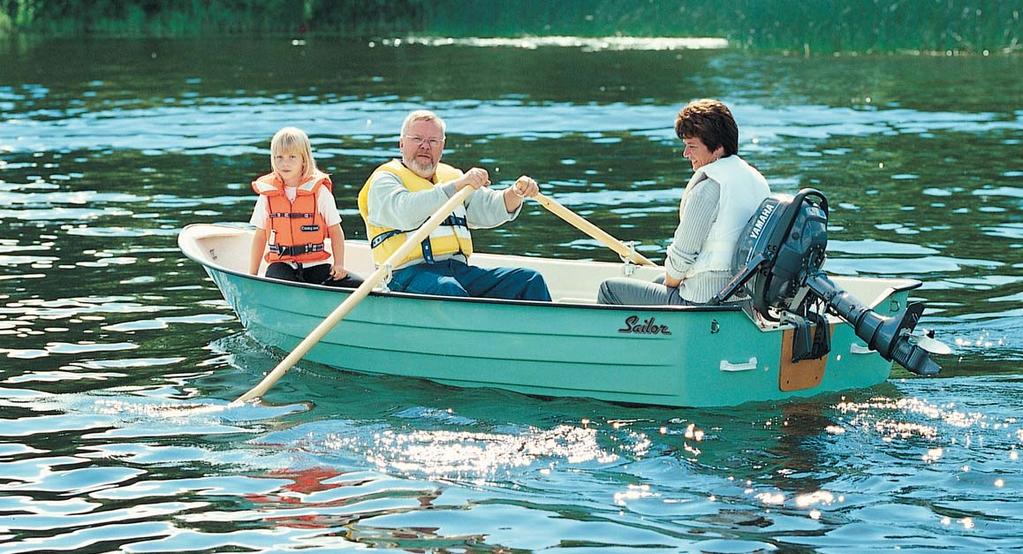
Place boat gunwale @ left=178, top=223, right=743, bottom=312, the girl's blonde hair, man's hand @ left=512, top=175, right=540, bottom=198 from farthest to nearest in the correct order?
1. the girl's blonde hair
2. man's hand @ left=512, top=175, right=540, bottom=198
3. boat gunwale @ left=178, top=223, right=743, bottom=312

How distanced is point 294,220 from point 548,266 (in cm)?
166

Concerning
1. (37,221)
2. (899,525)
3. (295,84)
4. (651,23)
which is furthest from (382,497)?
(651,23)

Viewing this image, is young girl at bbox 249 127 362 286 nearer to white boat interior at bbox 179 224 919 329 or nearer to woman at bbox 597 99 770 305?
white boat interior at bbox 179 224 919 329

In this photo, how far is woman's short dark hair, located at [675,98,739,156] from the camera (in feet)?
25.6

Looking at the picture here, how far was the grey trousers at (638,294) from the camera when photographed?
829 centimetres

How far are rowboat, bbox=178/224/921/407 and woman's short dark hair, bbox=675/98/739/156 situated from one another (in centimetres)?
82

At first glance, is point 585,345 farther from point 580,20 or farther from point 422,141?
point 580,20

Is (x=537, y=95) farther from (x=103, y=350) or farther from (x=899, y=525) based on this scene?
(x=899, y=525)

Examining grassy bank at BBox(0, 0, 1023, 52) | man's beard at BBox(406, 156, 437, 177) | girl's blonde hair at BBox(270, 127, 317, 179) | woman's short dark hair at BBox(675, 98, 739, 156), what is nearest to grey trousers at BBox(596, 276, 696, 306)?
woman's short dark hair at BBox(675, 98, 739, 156)

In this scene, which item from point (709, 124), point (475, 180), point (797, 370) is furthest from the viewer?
point (475, 180)

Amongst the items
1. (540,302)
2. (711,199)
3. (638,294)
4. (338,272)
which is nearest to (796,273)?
(711,199)

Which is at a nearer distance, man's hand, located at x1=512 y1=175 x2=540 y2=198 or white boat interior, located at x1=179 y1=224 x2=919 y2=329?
man's hand, located at x1=512 y1=175 x2=540 y2=198

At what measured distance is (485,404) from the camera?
8.36m

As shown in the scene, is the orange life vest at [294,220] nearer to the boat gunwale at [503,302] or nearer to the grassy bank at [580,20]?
the boat gunwale at [503,302]
